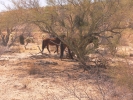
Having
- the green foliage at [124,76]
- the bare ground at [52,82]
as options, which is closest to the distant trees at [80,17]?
the bare ground at [52,82]

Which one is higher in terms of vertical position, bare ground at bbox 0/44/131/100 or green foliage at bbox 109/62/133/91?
green foliage at bbox 109/62/133/91

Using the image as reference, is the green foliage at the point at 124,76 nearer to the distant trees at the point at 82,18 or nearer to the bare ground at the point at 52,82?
the bare ground at the point at 52,82

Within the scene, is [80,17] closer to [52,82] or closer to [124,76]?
[52,82]

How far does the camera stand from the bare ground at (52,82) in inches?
310

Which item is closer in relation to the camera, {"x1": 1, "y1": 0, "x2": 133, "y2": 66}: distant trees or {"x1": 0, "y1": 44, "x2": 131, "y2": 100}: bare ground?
{"x1": 0, "y1": 44, "x2": 131, "y2": 100}: bare ground

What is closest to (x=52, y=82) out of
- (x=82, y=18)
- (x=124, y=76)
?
(x=82, y=18)

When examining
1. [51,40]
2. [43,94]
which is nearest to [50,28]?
[51,40]

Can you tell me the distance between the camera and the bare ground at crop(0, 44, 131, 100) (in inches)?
310

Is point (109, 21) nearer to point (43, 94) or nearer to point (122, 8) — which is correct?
point (122, 8)

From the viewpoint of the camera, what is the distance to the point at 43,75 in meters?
11.1

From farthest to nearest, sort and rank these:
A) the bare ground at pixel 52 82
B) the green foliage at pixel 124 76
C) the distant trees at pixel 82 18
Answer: the distant trees at pixel 82 18 → the bare ground at pixel 52 82 → the green foliage at pixel 124 76

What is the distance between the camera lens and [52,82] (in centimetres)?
996

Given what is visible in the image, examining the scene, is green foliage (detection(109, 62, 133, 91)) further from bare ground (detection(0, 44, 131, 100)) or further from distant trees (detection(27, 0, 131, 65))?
distant trees (detection(27, 0, 131, 65))

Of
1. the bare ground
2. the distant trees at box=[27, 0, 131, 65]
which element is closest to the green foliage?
the bare ground
